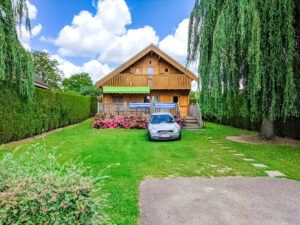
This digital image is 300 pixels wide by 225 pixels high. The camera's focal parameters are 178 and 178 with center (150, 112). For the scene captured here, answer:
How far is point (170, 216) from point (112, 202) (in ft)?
3.34

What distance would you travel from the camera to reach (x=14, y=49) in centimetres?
706

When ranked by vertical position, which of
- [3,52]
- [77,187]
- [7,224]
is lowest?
[7,224]

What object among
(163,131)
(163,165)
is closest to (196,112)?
(163,131)

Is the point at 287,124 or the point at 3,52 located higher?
the point at 3,52

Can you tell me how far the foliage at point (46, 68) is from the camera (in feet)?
119

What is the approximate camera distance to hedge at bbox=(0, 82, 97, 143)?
784 cm

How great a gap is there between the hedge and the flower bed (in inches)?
115

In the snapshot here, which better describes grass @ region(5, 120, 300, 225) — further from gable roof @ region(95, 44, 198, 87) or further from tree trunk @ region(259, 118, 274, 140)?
gable roof @ region(95, 44, 198, 87)

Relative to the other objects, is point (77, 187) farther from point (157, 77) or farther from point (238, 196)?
point (157, 77)

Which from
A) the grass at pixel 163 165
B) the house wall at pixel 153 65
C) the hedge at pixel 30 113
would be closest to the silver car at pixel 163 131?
the grass at pixel 163 165

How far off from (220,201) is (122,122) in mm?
11885

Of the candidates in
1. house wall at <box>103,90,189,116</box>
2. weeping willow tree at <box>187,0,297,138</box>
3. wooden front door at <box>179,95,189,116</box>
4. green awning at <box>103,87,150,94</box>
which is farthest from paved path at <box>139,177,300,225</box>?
wooden front door at <box>179,95,189,116</box>

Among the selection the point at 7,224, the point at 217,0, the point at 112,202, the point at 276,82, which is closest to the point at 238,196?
the point at 112,202

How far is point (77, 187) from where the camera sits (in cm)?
156
